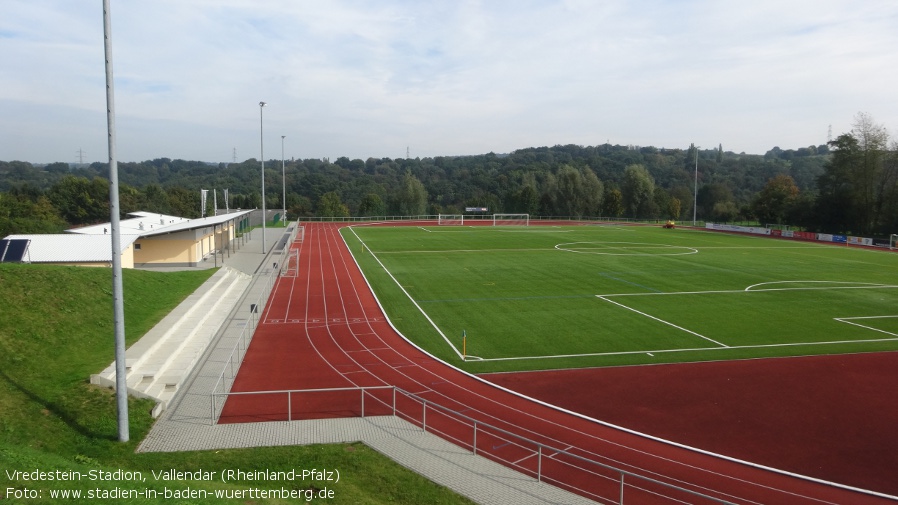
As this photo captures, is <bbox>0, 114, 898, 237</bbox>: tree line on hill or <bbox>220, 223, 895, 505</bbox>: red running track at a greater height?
<bbox>0, 114, 898, 237</bbox>: tree line on hill

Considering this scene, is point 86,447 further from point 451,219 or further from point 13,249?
point 451,219

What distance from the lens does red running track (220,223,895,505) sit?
12.8 metres

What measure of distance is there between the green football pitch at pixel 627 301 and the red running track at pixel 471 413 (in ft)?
7.80

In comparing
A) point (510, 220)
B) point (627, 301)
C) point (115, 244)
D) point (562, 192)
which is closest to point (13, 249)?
point (115, 244)

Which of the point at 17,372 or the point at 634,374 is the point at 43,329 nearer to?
the point at 17,372

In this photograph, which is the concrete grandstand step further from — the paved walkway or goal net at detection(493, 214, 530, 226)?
goal net at detection(493, 214, 530, 226)

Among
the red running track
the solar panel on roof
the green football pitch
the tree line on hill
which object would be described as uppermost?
the tree line on hill

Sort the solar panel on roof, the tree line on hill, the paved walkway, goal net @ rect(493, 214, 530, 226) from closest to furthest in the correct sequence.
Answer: the paved walkway
the solar panel on roof
the tree line on hill
goal net @ rect(493, 214, 530, 226)

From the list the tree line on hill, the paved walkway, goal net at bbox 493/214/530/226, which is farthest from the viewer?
goal net at bbox 493/214/530/226

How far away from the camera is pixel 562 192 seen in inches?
4532

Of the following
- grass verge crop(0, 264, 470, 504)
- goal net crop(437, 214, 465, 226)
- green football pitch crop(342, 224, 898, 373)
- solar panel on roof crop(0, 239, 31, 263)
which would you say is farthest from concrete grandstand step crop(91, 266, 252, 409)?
goal net crop(437, 214, 465, 226)

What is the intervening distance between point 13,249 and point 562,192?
95.0m

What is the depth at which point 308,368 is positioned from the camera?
A: 814 inches

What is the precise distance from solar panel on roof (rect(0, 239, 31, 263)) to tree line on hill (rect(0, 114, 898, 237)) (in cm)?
2210
